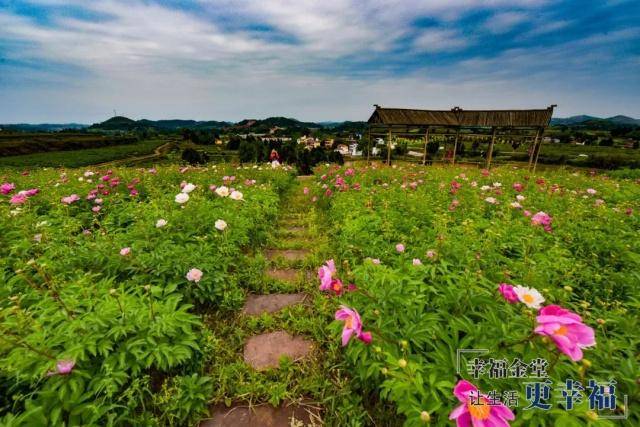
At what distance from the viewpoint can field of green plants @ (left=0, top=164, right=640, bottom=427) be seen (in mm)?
1316

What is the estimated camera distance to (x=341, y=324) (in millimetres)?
2123

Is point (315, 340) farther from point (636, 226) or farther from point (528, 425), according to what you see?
point (636, 226)

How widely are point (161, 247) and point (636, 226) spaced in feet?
19.4

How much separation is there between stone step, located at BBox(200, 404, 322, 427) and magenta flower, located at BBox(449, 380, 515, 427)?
1.23 m

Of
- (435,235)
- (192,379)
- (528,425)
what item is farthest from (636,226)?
(192,379)

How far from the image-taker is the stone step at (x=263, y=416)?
1.85 m

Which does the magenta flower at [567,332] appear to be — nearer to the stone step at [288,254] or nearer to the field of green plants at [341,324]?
the field of green plants at [341,324]

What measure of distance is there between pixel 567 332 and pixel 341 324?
4.62 ft

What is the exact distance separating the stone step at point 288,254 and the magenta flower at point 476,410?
10.5 feet

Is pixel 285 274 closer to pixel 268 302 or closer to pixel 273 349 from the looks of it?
pixel 268 302

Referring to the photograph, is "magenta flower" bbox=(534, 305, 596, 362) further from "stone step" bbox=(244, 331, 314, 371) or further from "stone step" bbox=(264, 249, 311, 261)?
"stone step" bbox=(264, 249, 311, 261)

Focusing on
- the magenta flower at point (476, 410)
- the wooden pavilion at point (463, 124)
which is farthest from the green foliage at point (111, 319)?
the wooden pavilion at point (463, 124)

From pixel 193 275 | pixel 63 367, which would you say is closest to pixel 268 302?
pixel 193 275

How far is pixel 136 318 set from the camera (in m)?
1.90
